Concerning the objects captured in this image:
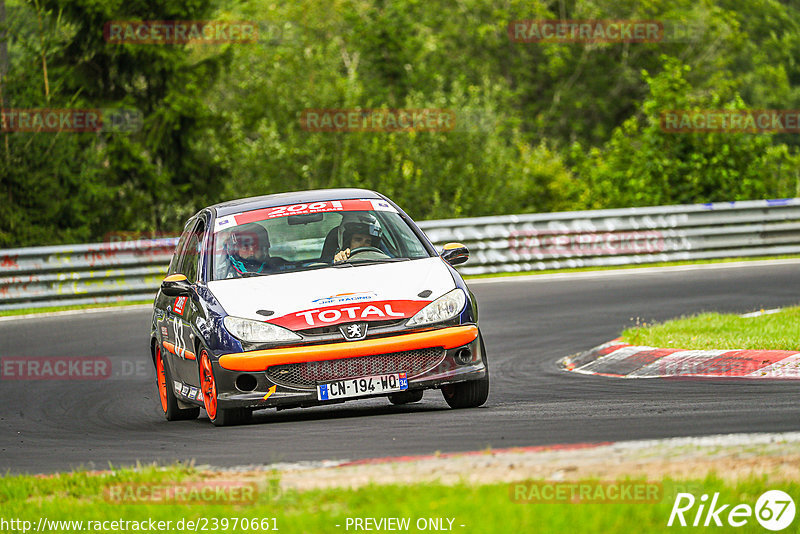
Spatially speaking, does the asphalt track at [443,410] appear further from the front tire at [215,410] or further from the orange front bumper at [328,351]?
the orange front bumper at [328,351]

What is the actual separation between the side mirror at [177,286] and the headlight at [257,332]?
1088 millimetres

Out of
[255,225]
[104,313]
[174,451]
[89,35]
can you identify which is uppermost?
[89,35]

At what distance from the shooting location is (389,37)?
1560 inches

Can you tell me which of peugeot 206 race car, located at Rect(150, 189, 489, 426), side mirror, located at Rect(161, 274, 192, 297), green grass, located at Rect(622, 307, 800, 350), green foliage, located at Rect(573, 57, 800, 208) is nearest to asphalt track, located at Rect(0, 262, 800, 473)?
peugeot 206 race car, located at Rect(150, 189, 489, 426)

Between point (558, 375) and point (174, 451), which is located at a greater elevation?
point (174, 451)

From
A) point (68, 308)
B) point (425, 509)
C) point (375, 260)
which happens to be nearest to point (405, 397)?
point (375, 260)

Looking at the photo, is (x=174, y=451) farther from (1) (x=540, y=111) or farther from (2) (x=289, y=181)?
(1) (x=540, y=111)

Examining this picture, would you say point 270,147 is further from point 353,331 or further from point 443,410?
point 353,331

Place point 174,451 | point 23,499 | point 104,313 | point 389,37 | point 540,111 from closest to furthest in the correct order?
point 23,499 → point 174,451 → point 104,313 → point 389,37 → point 540,111

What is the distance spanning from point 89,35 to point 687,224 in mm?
13445

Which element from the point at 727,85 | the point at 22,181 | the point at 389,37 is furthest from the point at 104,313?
the point at 727,85

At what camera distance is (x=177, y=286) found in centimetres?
931

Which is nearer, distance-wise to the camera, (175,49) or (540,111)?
(175,49)

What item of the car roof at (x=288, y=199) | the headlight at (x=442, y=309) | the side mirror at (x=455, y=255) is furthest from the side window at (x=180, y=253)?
the headlight at (x=442, y=309)
